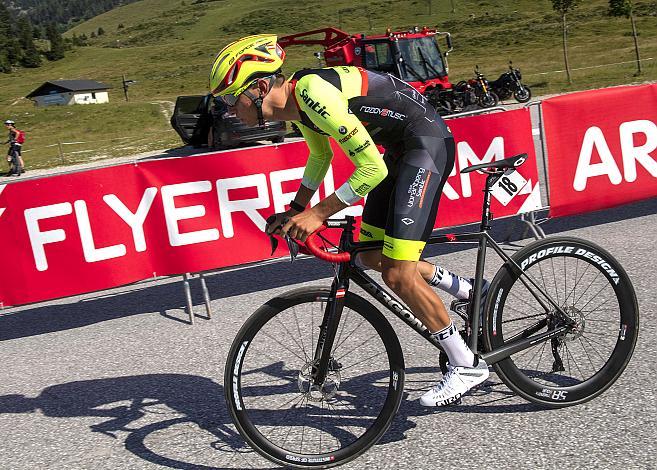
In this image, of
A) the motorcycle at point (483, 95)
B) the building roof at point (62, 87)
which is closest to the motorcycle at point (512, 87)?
the motorcycle at point (483, 95)

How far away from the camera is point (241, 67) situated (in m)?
3.50

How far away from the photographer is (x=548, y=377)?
14.6ft

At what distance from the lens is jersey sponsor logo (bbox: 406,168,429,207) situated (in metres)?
3.73

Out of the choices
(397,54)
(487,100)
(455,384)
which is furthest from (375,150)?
(487,100)

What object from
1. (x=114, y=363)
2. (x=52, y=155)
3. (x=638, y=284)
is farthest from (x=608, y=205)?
(x=52, y=155)

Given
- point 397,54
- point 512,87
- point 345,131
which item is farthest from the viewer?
point 512,87

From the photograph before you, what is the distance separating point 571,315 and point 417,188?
1234 millimetres

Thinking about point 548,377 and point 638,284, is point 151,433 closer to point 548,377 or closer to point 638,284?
point 548,377

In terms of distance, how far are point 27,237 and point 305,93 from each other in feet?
13.3

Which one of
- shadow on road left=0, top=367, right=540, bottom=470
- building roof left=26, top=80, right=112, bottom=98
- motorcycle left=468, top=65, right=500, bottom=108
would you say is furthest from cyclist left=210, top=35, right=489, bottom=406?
building roof left=26, top=80, right=112, bottom=98

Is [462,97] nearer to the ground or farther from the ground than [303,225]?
nearer to the ground

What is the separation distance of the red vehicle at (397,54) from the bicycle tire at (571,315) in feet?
65.1

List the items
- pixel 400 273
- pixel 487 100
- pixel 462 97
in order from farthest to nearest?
pixel 487 100 → pixel 462 97 → pixel 400 273

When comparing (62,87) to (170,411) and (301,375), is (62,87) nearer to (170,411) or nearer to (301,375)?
(170,411)
